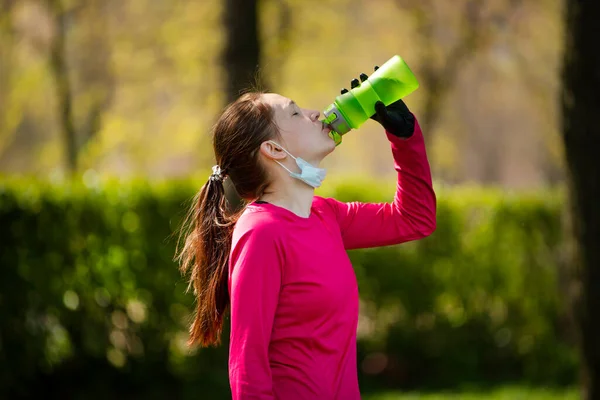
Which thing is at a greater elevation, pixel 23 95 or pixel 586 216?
pixel 23 95

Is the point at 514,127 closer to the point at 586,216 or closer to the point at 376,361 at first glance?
the point at 376,361

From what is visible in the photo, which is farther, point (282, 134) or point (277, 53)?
point (277, 53)

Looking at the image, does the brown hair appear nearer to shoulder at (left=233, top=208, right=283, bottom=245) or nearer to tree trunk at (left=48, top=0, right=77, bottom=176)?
shoulder at (left=233, top=208, right=283, bottom=245)

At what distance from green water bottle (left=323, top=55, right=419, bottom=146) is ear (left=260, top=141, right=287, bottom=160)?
7.6 inches

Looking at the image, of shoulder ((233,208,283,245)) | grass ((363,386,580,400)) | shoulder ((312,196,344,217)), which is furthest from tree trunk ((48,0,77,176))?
shoulder ((233,208,283,245))

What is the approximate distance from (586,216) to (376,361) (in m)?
3.59

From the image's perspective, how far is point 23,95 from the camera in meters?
21.1

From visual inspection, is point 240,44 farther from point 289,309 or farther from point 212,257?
point 289,309

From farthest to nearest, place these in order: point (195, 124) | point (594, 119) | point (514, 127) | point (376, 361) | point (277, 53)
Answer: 1. point (514, 127)
2. point (195, 124)
3. point (277, 53)
4. point (376, 361)
5. point (594, 119)

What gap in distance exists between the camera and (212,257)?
2.88m

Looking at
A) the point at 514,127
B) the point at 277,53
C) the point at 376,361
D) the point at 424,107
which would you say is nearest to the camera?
Answer: the point at 376,361

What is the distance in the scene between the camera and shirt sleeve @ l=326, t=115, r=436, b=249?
2.90 m

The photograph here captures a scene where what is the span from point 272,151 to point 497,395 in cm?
539

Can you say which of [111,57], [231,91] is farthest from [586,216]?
[111,57]
